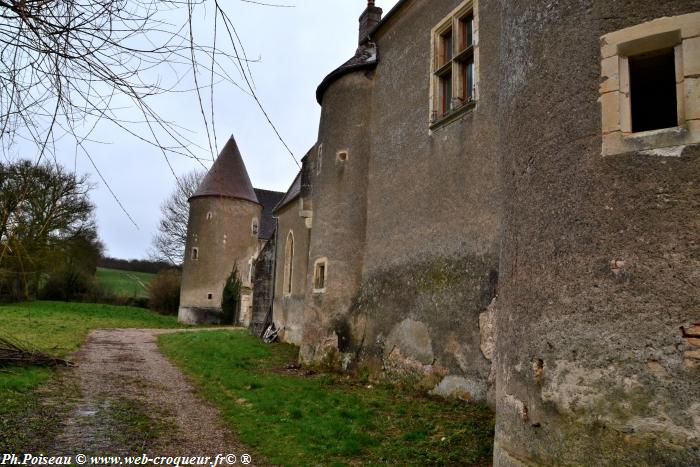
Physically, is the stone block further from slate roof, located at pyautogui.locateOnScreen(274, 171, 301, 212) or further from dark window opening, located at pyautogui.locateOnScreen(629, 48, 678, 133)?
slate roof, located at pyautogui.locateOnScreen(274, 171, 301, 212)

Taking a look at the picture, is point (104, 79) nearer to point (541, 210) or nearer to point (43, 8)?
point (43, 8)

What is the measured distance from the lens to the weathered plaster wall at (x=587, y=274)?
3.45 m

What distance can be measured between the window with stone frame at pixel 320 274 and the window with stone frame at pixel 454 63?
443cm

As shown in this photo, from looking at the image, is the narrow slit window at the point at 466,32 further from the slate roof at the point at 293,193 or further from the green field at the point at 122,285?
the green field at the point at 122,285

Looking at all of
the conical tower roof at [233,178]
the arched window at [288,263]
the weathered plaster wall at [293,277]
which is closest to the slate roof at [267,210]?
the conical tower roof at [233,178]

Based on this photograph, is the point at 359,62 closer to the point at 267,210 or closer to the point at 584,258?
the point at 584,258

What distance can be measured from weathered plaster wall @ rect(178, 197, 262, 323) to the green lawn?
64.7 ft

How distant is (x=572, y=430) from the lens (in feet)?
12.5

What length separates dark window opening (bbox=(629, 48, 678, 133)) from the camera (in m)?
→ 4.14

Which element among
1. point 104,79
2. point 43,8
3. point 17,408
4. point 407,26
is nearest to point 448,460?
point 104,79

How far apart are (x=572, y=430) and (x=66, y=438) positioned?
17.1 feet

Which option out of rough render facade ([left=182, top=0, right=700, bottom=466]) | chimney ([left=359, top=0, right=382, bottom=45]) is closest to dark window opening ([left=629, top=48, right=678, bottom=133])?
rough render facade ([left=182, top=0, right=700, bottom=466])

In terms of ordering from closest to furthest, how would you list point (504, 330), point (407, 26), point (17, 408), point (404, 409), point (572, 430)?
point (572, 430) → point (504, 330) → point (17, 408) → point (404, 409) → point (407, 26)

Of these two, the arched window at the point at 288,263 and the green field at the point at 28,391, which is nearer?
the green field at the point at 28,391
